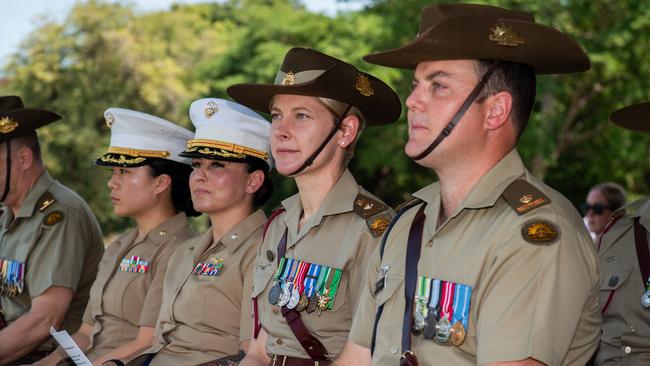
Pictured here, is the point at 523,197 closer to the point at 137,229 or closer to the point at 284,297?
the point at 284,297

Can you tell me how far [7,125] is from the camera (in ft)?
20.0

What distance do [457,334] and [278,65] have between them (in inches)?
672

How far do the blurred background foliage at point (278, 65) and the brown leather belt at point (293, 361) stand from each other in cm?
974

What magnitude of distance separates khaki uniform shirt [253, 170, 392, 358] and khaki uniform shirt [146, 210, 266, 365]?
0.92ft

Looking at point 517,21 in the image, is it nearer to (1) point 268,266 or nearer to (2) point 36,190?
(1) point 268,266

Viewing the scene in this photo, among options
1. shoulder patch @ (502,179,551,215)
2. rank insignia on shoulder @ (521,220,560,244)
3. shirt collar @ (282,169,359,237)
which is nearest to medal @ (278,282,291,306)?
shirt collar @ (282,169,359,237)

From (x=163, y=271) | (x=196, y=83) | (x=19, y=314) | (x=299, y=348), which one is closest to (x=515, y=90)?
(x=299, y=348)

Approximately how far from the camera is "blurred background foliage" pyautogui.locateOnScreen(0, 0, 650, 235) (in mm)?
19062

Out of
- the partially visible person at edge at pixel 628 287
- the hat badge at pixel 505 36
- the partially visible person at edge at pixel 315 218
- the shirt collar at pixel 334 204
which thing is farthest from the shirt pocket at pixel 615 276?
the hat badge at pixel 505 36

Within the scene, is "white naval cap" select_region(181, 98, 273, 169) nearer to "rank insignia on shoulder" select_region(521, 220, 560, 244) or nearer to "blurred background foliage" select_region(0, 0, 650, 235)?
"rank insignia on shoulder" select_region(521, 220, 560, 244)

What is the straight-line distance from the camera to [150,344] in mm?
5141

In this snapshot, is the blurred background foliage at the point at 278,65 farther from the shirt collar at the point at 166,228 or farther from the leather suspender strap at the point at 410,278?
the leather suspender strap at the point at 410,278

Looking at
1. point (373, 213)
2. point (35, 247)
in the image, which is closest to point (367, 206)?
point (373, 213)

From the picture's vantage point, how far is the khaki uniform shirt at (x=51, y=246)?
577 centimetres
